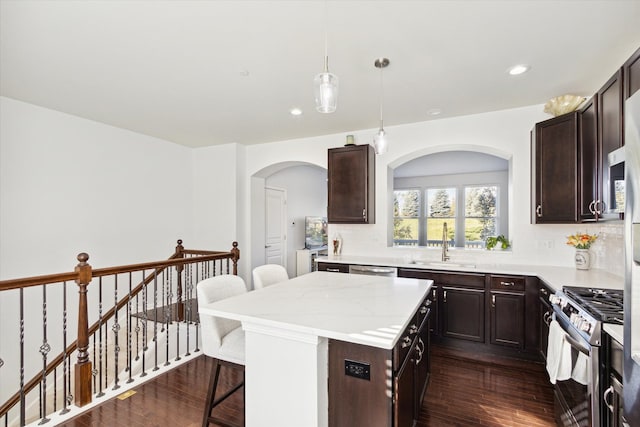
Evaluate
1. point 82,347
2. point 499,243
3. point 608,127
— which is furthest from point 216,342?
point 499,243

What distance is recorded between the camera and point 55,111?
370cm

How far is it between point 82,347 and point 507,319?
3.90 meters

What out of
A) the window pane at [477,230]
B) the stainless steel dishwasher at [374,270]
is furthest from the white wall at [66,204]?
the window pane at [477,230]

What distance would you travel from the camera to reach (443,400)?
8.26 ft

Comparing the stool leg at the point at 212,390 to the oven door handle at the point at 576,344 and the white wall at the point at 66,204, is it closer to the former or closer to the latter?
the oven door handle at the point at 576,344

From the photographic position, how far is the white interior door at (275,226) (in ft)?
20.0

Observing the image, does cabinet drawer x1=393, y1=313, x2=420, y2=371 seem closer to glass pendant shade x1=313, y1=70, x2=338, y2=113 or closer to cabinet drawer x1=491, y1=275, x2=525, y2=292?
glass pendant shade x1=313, y1=70, x2=338, y2=113

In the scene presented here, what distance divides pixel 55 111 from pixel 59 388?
3310 millimetres

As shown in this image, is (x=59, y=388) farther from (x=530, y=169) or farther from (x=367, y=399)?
(x=530, y=169)

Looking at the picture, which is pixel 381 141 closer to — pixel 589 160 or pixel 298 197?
pixel 589 160

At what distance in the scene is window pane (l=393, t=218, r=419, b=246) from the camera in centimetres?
721

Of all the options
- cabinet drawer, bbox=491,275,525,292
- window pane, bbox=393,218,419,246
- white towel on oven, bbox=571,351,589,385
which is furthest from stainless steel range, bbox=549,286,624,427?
window pane, bbox=393,218,419,246

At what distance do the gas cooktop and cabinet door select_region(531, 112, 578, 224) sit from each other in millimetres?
Result: 907

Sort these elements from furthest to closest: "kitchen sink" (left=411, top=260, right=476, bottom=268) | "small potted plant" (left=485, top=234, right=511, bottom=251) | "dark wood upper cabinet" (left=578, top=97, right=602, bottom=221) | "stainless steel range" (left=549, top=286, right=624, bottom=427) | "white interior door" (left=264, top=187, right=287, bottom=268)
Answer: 1. "white interior door" (left=264, top=187, right=287, bottom=268)
2. "small potted plant" (left=485, top=234, right=511, bottom=251)
3. "kitchen sink" (left=411, top=260, right=476, bottom=268)
4. "dark wood upper cabinet" (left=578, top=97, right=602, bottom=221)
5. "stainless steel range" (left=549, top=286, right=624, bottom=427)
